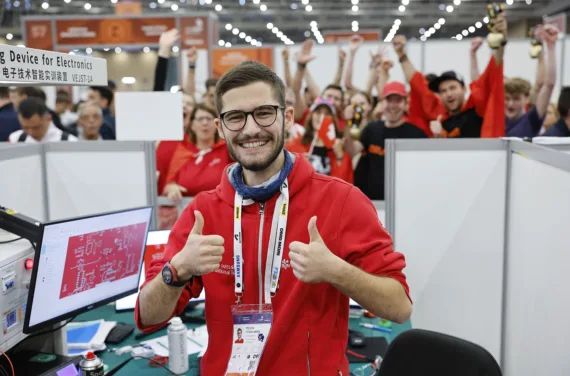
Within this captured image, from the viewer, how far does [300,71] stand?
174 inches

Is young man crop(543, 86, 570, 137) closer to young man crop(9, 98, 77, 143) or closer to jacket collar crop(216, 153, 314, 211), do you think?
jacket collar crop(216, 153, 314, 211)

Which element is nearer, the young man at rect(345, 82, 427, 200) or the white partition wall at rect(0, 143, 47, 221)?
the white partition wall at rect(0, 143, 47, 221)

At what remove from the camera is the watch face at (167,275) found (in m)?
1.32

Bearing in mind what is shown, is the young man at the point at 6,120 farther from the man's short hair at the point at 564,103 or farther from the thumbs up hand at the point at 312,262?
the man's short hair at the point at 564,103

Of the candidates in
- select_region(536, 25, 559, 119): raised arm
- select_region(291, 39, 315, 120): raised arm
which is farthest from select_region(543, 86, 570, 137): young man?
select_region(291, 39, 315, 120): raised arm

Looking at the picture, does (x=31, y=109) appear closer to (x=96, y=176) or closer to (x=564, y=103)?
(x=96, y=176)

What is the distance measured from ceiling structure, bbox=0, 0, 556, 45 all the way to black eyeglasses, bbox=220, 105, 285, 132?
1453 centimetres

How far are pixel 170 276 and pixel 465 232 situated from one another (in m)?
1.72

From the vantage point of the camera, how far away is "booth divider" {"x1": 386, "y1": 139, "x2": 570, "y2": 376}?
2.43m

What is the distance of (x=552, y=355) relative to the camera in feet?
5.79

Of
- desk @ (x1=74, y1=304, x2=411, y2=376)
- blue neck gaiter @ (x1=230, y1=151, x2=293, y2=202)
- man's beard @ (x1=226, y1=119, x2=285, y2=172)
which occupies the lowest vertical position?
desk @ (x1=74, y1=304, x2=411, y2=376)

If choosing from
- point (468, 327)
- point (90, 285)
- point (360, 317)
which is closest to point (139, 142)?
point (90, 285)

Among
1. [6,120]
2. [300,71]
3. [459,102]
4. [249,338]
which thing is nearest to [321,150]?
[459,102]

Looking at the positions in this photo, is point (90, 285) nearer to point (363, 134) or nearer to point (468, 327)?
point (468, 327)
